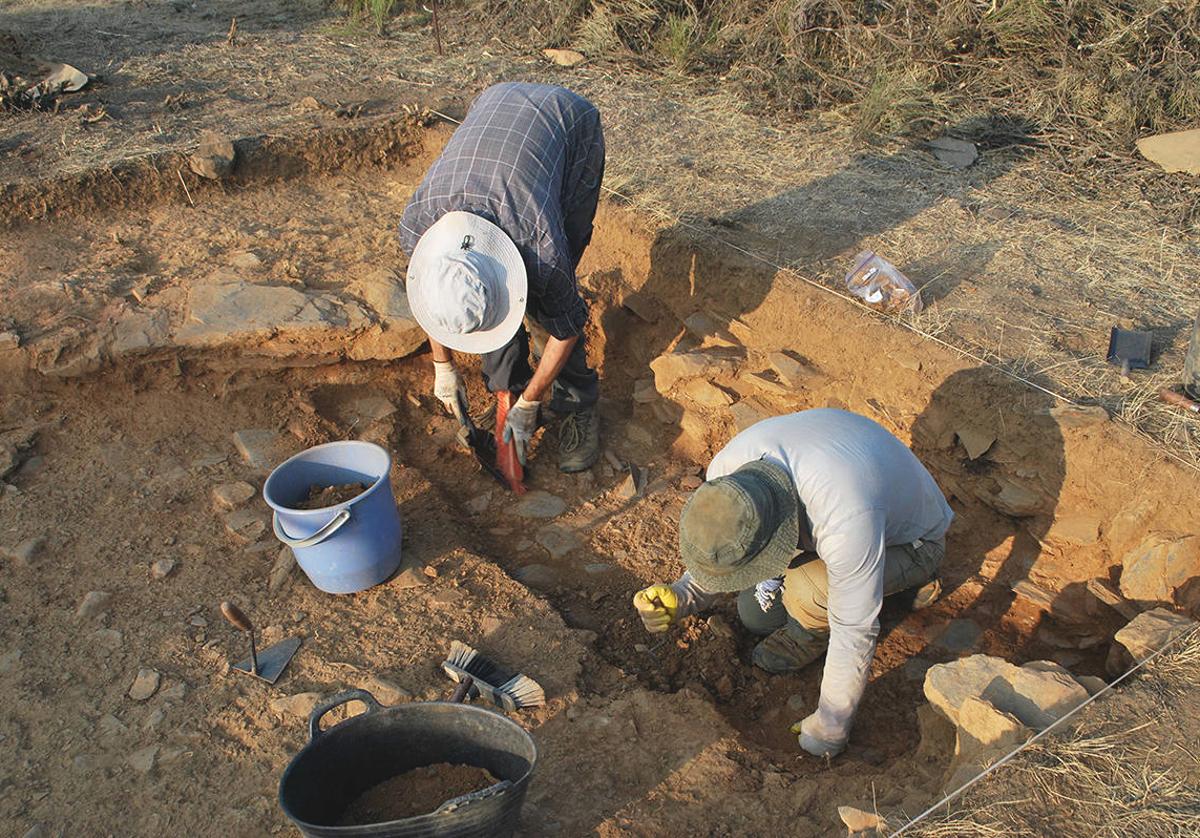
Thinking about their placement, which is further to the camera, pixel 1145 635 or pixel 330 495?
pixel 330 495

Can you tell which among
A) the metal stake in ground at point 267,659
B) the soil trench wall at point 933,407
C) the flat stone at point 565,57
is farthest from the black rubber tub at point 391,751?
the flat stone at point 565,57

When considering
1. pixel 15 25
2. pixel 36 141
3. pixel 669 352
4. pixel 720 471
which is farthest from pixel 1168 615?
pixel 15 25

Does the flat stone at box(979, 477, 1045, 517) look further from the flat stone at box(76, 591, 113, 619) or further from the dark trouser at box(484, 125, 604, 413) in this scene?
the flat stone at box(76, 591, 113, 619)

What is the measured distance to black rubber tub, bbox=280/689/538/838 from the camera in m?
2.31

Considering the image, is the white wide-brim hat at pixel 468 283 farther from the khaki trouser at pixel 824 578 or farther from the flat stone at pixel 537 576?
the khaki trouser at pixel 824 578

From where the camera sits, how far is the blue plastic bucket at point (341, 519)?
315 cm

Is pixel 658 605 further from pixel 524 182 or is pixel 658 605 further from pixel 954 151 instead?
pixel 954 151

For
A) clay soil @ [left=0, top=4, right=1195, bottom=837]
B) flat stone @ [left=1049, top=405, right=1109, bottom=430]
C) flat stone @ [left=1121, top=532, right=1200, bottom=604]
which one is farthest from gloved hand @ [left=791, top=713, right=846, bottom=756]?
flat stone @ [left=1049, top=405, right=1109, bottom=430]

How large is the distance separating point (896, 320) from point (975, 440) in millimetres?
637

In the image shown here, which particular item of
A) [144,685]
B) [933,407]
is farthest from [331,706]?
[933,407]

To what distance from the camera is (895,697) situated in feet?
10.7

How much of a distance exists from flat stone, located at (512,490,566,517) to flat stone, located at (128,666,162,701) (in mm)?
1610

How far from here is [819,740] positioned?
9.44ft

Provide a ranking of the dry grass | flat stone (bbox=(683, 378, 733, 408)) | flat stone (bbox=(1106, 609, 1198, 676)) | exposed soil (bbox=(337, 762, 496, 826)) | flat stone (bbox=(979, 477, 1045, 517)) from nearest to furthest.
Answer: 1. exposed soil (bbox=(337, 762, 496, 826))
2. flat stone (bbox=(1106, 609, 1198, 676))
3. flat stone (bbox=(979, 477, 1045, 517))
4. flat stone (bbox=(683, 378, 733, 408))
5. the dry grass
